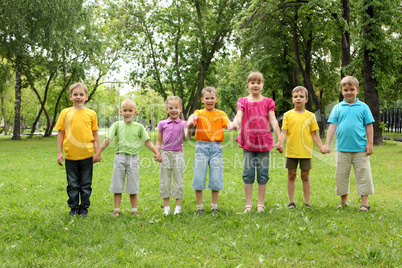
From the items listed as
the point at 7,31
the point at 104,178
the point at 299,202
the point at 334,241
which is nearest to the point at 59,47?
the point at 7,31

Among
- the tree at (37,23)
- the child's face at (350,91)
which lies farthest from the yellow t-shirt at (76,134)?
the tree at (37,23)

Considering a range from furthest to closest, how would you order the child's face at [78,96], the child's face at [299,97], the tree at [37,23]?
the tree at [37,23]
the child's face at [299,97]
the child's face at [78,96]

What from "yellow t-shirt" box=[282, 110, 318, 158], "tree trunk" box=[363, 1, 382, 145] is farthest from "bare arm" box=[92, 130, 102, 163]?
"tree trunk" box=[363, 1, 382, 145]

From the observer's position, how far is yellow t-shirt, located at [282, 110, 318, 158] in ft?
17.6

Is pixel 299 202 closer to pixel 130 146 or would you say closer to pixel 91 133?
pixel 130 146

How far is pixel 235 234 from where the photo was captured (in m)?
4.14

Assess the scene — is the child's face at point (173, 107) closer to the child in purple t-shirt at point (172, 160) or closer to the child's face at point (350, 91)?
the child in purple t-shirt at point (172, 160)

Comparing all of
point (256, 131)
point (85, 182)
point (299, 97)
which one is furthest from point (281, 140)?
point (85, 182)

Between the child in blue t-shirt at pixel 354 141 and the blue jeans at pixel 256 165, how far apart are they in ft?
3.40

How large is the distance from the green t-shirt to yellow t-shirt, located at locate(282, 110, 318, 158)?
93.8 inches

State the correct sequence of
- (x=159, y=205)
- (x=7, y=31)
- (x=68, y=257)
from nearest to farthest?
1. (x=68, y=257)
2. (x=159, y=205)
3. (x=7, y=31)


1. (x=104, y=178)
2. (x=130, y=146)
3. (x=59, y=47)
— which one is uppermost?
(x=59, y=47)

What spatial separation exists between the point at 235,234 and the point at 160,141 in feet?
6.59

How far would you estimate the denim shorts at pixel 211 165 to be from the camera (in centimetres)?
518
